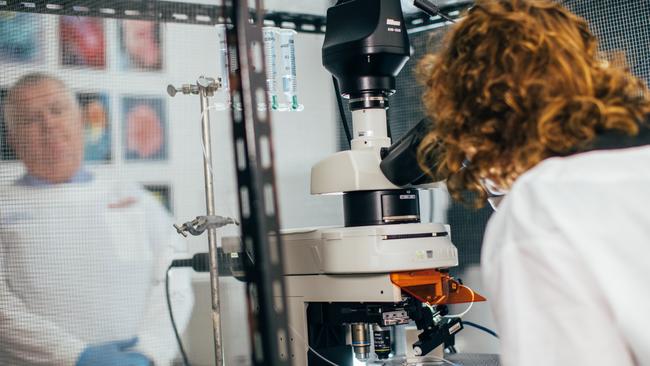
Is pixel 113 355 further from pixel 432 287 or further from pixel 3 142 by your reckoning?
pixel 432 287

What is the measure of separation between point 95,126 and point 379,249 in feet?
2.20

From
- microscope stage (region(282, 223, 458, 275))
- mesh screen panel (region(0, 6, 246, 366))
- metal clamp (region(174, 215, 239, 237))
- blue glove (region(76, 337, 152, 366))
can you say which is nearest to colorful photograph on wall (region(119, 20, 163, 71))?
mesh screen panel (region(0, 6, 246, 366))

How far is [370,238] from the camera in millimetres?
1574

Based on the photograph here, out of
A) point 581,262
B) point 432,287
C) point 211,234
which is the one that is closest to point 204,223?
point 211,234

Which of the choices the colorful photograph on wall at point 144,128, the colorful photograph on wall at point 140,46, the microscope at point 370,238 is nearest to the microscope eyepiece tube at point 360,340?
the microscope at point 370,238

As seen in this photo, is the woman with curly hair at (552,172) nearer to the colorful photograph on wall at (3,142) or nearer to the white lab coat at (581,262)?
the white lab coat at (581,262)

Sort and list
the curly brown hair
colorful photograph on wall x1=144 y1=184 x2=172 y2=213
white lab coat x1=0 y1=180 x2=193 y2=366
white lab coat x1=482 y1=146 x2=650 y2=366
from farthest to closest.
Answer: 1. colorful photograph on wall x1=144 y1=184 x2=172 y2=213
2. white lab coat x1=0 y1=180 x2=193 y2=366
3. the curly brown hair
4. white lab coat x1=482 y1=146 x2=650 y2=366

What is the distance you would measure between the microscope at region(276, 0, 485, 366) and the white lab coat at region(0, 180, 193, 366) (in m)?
0.32

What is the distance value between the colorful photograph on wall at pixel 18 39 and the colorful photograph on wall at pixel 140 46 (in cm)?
17

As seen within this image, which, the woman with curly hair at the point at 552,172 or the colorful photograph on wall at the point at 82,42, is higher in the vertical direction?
the colorful photograph on wall at the point at 82,42

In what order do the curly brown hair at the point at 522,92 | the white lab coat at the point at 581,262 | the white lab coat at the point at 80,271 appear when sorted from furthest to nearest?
the white lab coat at the point at 80,271 < the curly brown hair at the point at 522,92 < the white lab coat at the point at 581,262

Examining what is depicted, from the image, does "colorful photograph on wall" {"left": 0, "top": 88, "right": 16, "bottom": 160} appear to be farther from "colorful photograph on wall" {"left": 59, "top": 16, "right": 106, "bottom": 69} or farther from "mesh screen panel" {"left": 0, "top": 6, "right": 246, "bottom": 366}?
"colorful photograph on wall" {"left": 59, "top": 16, "right": 106, "bottom": 69}

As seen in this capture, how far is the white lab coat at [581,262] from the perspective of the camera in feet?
2.18

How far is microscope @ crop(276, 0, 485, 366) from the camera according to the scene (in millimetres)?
1582
